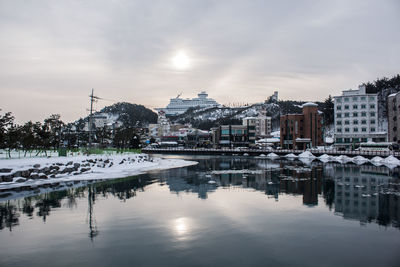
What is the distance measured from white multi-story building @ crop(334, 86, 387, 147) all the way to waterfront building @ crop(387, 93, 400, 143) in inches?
178

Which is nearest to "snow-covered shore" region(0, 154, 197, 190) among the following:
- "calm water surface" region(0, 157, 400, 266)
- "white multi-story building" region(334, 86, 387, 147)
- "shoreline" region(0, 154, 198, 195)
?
"shoreline" region(0, 154, 198, 195)

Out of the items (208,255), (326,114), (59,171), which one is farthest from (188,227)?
(326,114)

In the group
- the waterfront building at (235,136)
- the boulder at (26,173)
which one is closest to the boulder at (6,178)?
the boulder at (26,173)

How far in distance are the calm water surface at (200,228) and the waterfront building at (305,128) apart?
273 ft

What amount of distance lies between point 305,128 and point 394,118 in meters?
26.4

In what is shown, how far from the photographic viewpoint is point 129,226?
13391mm

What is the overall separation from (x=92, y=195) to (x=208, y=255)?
13.4 metres

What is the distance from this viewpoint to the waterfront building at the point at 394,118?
268 ft

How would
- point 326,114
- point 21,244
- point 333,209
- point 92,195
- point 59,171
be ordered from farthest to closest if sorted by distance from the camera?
A: point 326,114
point 59,171
point 92,195
point 333,209
point 21,244

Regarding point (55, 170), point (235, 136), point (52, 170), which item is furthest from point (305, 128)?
point (52, 170)

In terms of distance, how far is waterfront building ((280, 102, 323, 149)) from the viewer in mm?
101812

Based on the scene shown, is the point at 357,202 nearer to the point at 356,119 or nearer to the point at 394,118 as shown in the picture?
the point at 394,118

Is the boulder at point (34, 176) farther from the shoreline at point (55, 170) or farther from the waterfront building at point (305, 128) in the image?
the waterfront building at point (305, 128)

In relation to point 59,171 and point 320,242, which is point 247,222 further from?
point 59,171
